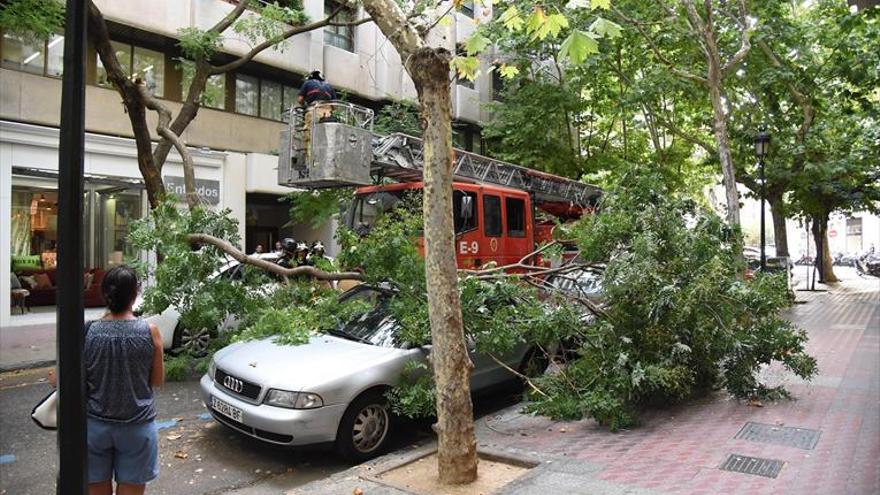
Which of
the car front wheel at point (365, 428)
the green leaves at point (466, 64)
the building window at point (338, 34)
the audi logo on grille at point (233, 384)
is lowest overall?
the car front wheel at point (365, 428)

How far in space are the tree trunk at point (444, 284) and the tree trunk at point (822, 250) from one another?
2420 centimetres

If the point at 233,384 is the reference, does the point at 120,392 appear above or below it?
above

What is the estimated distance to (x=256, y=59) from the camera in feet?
57.4

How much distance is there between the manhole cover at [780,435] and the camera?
5559 millimetres

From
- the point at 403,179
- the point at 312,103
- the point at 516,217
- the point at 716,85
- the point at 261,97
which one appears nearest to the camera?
the point at 312,103

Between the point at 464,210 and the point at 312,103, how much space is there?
119 inches

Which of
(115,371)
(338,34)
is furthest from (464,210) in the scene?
(338,34)

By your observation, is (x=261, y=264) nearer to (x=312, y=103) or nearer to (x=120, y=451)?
(x=312, y=103)

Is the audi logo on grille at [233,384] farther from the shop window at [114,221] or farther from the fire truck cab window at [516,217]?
the shop window at [114,221]

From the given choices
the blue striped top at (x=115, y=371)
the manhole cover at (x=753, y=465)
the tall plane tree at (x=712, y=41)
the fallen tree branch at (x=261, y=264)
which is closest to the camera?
the blue striped top at (x=115, y=371)

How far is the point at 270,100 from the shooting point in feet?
62.7

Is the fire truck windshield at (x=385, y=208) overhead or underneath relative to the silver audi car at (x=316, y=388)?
overhead

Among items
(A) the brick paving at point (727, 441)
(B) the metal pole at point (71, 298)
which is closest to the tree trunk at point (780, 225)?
(A) the brick paving at point (727, 441)

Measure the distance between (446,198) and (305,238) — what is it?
645 inches
